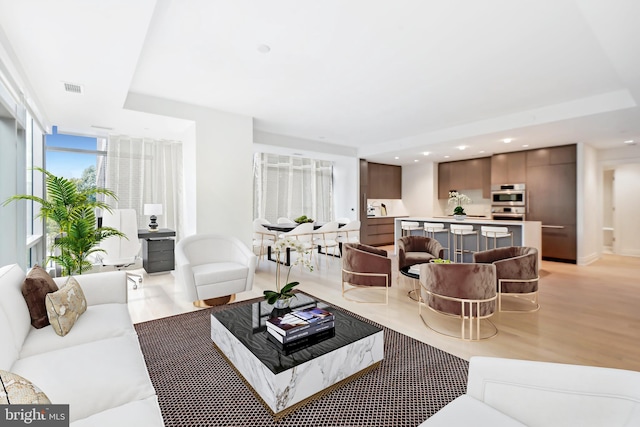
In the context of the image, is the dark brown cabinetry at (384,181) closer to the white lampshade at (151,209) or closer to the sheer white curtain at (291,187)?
the sheer white curtain at (291,187)

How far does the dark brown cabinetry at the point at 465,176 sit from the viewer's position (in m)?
7.99

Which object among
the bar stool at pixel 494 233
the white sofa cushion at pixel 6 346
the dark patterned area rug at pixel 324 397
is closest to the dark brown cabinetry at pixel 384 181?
the bar stool at pixel 494 233

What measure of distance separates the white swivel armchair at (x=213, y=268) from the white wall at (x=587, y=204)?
21.4 feet

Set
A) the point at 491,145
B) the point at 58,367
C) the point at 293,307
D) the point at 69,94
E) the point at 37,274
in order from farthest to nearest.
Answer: the point at 491,145, the point at 69,94, the point at 293,307, the point at 37,274, the point at 58,367

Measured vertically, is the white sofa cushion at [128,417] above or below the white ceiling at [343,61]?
below

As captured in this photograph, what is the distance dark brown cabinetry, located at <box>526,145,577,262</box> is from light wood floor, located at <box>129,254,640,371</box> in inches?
35.9

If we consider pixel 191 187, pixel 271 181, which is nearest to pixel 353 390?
pixel 191 187

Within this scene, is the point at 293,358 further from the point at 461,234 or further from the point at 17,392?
the point at 461,234

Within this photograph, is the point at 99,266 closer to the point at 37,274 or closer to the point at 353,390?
the point at 37,274

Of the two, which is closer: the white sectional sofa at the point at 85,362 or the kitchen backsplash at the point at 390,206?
the white sectional sofa at the point at 85,362

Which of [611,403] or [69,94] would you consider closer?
[611,403]

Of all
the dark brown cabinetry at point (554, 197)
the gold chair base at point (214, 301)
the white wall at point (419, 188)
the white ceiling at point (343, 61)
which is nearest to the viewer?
the white ceiling at point (343, 61)

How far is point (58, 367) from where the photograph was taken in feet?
5.05

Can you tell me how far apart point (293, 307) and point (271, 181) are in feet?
19.7
